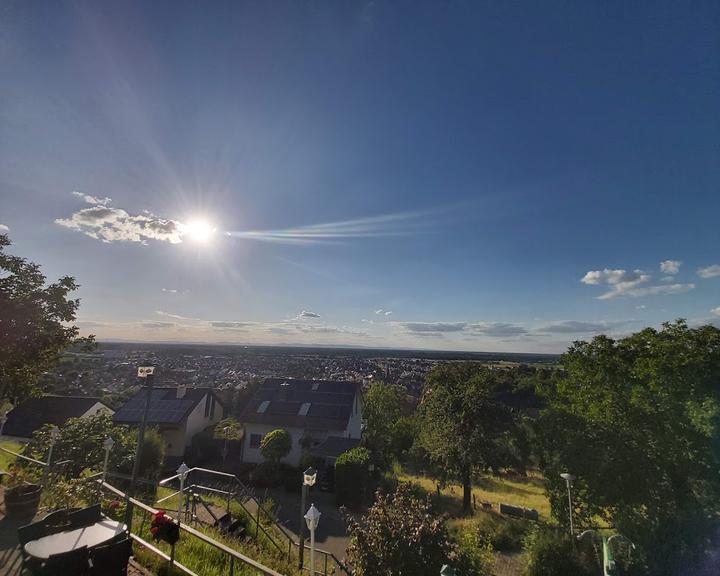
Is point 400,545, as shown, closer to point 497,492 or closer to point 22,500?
point 22,500

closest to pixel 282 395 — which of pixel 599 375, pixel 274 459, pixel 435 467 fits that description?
pixel 274 459

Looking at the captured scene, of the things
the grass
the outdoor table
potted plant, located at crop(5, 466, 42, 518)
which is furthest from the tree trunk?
the outdoor table

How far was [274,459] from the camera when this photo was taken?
25156 mm

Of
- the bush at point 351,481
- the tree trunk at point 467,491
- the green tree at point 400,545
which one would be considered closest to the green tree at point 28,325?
the green tree at point 400,545

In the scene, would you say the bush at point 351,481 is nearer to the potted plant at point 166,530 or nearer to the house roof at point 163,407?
the house roof at point 163,407

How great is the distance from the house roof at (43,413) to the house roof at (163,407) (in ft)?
13.0

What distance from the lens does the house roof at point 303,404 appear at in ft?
97.7

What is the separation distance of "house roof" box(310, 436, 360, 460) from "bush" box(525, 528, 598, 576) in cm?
1546

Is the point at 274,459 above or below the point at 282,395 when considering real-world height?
below

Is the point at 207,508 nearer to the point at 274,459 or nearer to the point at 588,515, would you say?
the point at 274,459

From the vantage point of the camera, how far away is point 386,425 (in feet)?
121

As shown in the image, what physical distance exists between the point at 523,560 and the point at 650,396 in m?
8.47

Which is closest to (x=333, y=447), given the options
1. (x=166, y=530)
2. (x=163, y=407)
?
(x=163, y=407)

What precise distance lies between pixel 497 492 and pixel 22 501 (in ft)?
98.1
